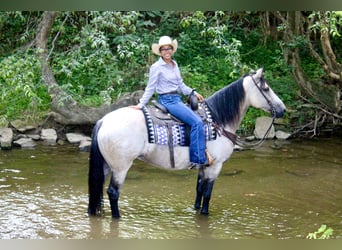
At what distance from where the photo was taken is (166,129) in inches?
165

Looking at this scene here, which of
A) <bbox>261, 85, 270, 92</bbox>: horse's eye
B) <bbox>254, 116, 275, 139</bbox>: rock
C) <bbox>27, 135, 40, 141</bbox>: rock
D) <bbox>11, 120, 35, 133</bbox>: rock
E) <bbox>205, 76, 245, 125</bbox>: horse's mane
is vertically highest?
<bbox>261, 85, 270, 92</bbox>: horse's eye

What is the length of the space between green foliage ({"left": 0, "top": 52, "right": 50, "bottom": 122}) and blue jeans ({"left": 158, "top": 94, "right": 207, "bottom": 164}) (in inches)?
70.1

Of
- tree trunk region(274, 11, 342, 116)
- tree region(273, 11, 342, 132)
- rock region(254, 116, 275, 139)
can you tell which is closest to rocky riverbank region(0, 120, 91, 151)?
rock region(254, 116, 275, 139)

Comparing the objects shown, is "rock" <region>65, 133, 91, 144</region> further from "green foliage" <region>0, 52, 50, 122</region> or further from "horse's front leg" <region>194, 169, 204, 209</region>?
"horse's front leg" <region>194, 169, 204, 209</region>

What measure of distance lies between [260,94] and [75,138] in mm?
3969

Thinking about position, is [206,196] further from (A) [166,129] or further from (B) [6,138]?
(B) [6,138]

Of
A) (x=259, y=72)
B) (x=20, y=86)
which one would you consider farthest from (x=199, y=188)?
(x=20, y=86)

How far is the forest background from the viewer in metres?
6.82

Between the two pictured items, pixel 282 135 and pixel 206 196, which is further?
pixel 282 135

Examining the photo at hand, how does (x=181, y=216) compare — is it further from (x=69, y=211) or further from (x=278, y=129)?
(x=278, y=129)

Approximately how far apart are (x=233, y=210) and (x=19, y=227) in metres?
1.98

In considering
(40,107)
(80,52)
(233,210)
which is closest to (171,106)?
(233,210)

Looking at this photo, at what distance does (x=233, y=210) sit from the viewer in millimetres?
4629

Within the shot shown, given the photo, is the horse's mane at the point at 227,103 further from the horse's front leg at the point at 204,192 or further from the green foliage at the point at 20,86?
the green foliage at the point at 20,86
